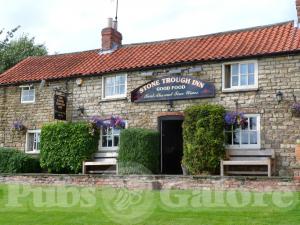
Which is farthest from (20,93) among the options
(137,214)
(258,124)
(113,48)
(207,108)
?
(137,214)

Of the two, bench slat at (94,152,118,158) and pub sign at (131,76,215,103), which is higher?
pub sign at (131,76,215,103)

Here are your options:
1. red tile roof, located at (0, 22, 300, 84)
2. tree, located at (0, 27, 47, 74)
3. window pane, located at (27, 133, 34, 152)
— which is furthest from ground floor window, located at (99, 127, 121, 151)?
tree, located at (0, 27, 47, 74)

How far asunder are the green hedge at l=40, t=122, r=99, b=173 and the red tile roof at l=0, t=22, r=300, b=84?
2541 mm

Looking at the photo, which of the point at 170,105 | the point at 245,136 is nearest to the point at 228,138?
the point at 245,136

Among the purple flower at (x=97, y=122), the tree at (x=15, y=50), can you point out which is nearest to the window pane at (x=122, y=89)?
the purple flower at (x=97, y=122)

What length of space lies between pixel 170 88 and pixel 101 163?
4.04 metres

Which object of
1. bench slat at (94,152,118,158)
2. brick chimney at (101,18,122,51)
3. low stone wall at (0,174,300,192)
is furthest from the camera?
brick chimney at (101,18,122,51)

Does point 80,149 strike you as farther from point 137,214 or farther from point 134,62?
point 137,214

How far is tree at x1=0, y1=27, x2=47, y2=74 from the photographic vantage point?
37875 mm

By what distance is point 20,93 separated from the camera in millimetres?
22828

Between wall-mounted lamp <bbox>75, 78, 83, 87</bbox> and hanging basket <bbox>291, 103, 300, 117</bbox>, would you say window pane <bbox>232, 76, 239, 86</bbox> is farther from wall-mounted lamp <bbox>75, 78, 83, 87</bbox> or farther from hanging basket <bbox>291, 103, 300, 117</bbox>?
wall-mounted lamp <bbox>75, 78, 83, 87</bbox>

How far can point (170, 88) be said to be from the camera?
18719 millimetres

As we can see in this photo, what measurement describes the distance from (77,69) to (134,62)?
307 centimetres

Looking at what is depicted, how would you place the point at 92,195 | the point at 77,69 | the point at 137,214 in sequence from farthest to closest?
the point at 77,69, the point at 92,195, the point at 137,214
